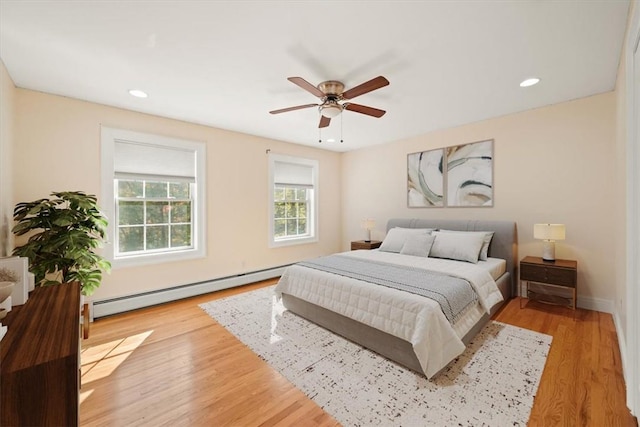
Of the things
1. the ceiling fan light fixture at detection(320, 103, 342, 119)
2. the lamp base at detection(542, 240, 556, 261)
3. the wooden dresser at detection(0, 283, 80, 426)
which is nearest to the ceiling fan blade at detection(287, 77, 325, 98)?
the ceiling fan light fixture at detection(320, 103, 342, 119)

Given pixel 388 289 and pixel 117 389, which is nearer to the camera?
pixel 117 389

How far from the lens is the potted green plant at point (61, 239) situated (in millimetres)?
2408

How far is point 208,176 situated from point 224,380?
111 inches

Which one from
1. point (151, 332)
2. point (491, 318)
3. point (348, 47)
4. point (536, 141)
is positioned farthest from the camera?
point (536, 141)

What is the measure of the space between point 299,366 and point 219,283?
233 centimetres

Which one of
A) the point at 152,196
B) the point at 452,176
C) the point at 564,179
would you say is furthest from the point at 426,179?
the point at 152,196

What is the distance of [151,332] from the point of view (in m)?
2.80

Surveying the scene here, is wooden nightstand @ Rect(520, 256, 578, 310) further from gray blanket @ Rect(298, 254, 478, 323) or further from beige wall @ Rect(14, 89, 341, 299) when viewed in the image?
beige wall @ Rect(14, 89, 341, 299)

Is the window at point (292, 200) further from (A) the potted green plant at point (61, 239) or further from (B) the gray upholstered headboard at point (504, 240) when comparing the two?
(B) the gray upholstered headboard at point (504, 240)

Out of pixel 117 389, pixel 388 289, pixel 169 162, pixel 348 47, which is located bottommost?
pixel 117 389

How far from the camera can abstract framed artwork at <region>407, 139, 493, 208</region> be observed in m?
3.95

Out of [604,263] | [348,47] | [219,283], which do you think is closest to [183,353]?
[219,283]

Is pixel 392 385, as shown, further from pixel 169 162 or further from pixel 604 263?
pixel 169 162

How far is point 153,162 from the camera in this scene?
3580mm
